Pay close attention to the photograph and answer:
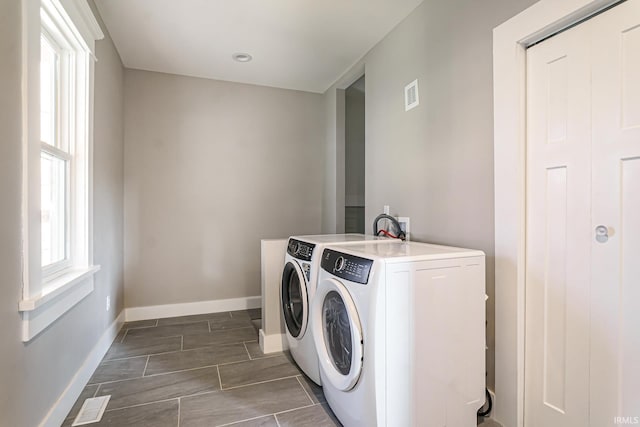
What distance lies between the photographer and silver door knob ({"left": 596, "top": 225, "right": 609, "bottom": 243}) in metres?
1.25

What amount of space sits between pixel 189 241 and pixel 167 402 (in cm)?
180

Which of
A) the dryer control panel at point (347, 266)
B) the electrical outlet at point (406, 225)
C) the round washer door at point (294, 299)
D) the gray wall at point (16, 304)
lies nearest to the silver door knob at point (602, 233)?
the dryer control panel at point (347, 266)

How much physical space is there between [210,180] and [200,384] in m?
2.04

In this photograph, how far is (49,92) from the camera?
1.81m

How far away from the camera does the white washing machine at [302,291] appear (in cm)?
187

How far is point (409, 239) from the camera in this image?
2271mm

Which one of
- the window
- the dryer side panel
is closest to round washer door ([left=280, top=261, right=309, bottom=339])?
the dryer side panel

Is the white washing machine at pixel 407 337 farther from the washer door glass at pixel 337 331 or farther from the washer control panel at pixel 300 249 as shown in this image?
the washer control panel at pixel 300 249

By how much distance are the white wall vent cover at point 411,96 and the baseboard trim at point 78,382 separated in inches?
103

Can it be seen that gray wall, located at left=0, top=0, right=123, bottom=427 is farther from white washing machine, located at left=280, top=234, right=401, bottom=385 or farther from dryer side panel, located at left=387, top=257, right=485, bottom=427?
dryer side panel, located at left=387, top=257, right=485, bottom=427

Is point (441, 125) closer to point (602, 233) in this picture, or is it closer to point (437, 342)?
point (602, 233)

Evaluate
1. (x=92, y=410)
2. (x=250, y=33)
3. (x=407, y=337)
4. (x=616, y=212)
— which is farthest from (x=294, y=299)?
(x=250, y=33)

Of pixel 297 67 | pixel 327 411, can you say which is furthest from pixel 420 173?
pixel 297 67

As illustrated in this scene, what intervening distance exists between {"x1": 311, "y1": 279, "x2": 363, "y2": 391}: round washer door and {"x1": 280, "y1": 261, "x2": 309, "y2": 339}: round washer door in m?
0.23
